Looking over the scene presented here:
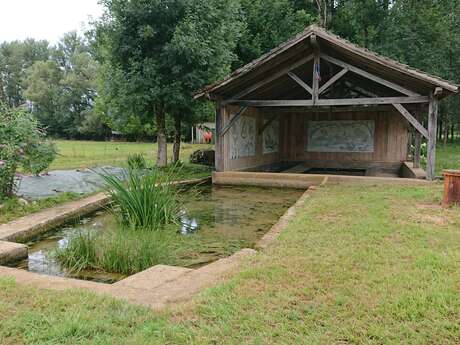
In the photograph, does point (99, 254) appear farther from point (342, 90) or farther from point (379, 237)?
point (342, 90)

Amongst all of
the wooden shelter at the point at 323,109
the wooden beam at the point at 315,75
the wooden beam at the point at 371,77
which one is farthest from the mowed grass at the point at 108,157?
the wooden beam at the point at 315,75

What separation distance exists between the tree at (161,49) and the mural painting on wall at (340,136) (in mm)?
4668

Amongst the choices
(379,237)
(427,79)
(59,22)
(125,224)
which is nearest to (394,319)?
(379,237)

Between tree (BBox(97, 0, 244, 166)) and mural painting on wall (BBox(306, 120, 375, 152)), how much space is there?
15.3 feet

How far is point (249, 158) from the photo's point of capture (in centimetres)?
1183

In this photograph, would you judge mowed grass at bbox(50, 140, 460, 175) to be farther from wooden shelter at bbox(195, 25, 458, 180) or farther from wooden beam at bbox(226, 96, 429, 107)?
wooden beam at bbox(226, 96, 429, 107)

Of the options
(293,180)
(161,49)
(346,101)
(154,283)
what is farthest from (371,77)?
(154,283)

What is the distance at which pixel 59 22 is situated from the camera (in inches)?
2169

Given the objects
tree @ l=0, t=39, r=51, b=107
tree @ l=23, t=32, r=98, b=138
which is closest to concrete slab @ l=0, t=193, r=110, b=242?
tree @ l=23, t=32, r=98, b=138

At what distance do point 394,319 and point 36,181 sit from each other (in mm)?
7579

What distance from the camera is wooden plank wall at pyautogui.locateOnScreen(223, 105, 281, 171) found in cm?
1027

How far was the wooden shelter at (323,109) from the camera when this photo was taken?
8.41 m

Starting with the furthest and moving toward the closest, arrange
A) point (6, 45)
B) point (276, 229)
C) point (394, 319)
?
1. point (6, 45)
2. point (276, 229)
3. point (394, 319)

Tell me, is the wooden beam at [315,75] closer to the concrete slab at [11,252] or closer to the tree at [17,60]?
the concrete slab at [11,252]
